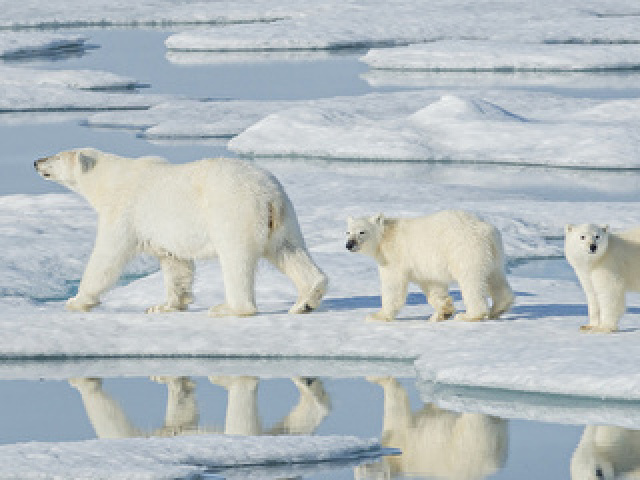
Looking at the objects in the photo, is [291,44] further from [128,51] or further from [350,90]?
[350,90]

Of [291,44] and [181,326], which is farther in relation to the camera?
[291,44]

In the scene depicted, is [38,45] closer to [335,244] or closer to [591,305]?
[335,244]

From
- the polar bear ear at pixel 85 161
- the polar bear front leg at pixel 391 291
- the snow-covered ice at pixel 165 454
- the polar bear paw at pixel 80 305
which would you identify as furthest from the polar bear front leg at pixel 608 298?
the polar bear ear at pixel 85 161

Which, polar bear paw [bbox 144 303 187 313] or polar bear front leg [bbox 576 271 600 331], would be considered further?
polar bear paw [bbox 144 303 187 313]

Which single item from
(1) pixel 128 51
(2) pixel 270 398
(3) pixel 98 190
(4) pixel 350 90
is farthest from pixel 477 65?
(2) pixel 270 398

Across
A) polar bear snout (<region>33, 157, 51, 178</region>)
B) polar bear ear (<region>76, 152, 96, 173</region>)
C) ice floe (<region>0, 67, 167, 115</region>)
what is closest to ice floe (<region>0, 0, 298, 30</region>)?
ice floe (<region>0, 67, 167, 115</region>)

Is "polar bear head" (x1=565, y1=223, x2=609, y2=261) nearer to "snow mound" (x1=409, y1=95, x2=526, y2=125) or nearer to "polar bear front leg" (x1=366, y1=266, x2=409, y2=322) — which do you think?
"polar bear front leg" (x1=366, y1=266, x2=409, y2=322)

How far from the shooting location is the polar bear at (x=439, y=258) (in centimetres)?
762

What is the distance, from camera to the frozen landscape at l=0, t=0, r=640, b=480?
246 inches

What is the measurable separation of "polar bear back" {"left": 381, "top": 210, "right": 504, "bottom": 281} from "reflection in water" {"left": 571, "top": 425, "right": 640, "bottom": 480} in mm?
1547

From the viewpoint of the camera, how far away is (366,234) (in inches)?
312

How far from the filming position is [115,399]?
23.0 feet

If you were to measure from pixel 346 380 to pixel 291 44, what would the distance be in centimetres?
1997

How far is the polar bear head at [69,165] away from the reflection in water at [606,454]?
12.0ft
